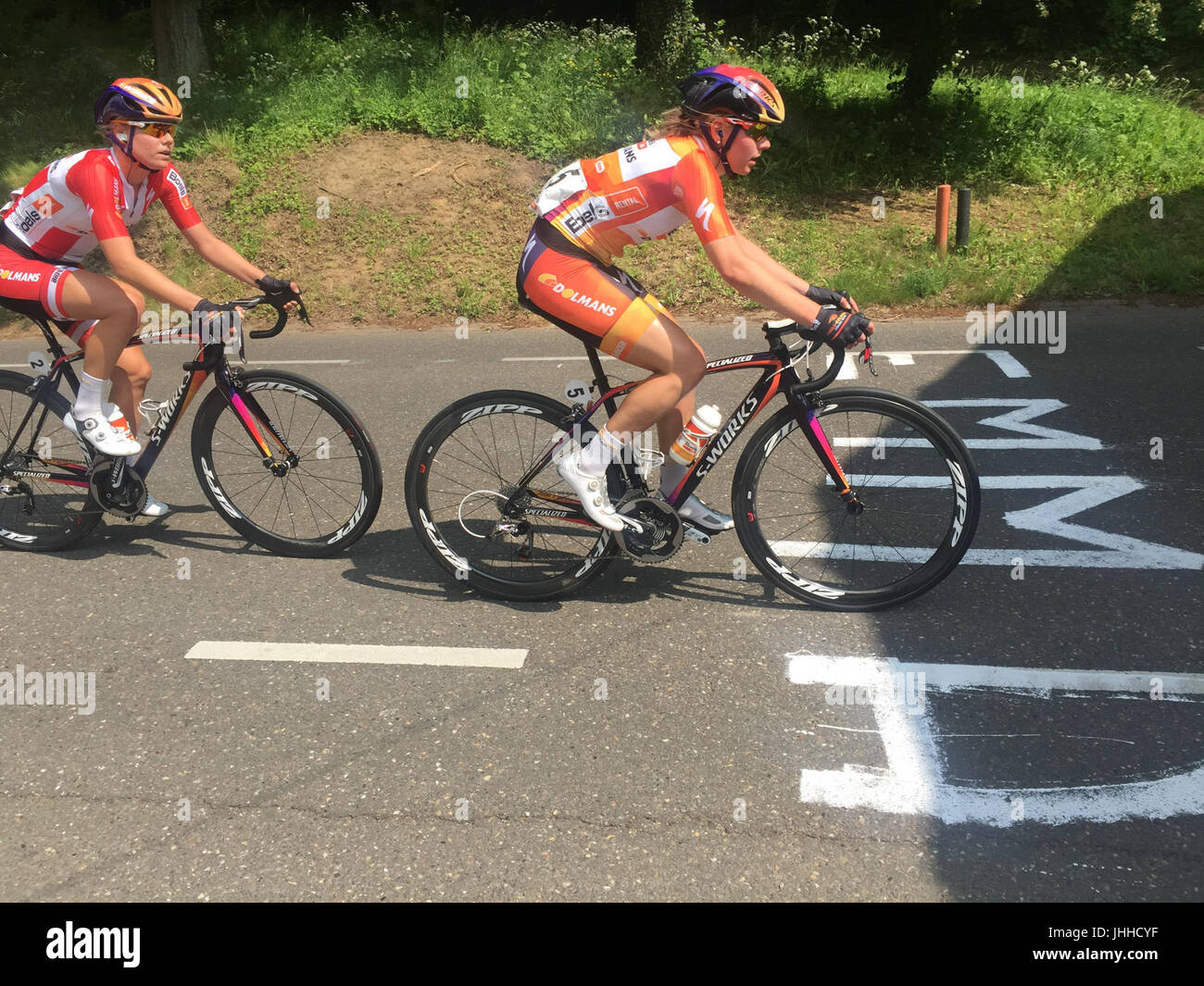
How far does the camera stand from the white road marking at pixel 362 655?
4273 millimetres

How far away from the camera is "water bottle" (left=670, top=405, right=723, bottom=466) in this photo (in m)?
4.51

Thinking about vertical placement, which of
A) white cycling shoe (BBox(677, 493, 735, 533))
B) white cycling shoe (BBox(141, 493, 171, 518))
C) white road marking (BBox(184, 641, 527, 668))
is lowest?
white road marking (BBox(184, 641, 527, 668))

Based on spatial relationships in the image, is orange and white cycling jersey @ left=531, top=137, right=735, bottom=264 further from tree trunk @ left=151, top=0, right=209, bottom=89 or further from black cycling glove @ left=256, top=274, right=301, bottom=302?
tree trunk @ left=151, top=0, right=209, bottom=89

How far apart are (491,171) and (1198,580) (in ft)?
38.4

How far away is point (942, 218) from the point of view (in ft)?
42.3

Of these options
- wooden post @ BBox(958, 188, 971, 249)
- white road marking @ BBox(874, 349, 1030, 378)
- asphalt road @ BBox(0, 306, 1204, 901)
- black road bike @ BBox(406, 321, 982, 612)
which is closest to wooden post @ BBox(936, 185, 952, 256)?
wooden post @ BBox(958, 188, 971, 249)

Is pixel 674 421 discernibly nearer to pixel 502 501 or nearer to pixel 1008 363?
pixel 502 501

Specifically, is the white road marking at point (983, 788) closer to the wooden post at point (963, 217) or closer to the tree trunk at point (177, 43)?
the wooden post at point (963, 217)

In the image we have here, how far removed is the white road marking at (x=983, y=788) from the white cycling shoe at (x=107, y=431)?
3302 millimetres

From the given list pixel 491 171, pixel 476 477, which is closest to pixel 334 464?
pixel 476 477

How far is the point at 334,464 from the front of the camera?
17.1 ft

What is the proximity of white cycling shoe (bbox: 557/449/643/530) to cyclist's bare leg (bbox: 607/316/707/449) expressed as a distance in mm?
207
